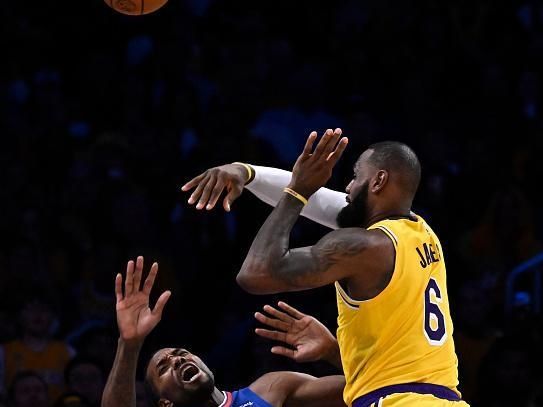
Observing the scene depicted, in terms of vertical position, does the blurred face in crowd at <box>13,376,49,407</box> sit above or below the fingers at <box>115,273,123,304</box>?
below

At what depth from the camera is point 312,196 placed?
19.3 feet

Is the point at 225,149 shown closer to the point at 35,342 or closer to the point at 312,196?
the point at 35,342

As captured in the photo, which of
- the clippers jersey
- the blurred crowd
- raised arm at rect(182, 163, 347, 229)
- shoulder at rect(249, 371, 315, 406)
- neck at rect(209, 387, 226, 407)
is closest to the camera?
raised arm at rect(182, 163, 347, 229)

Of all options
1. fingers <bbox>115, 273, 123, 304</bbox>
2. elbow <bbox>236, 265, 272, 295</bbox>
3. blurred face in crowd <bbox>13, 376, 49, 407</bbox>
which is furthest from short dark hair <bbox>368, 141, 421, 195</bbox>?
blurred face in crowd <bbox>13, 376, 49, 407</bbox>

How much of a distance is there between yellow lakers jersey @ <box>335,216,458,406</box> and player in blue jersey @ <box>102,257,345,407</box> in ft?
2.85

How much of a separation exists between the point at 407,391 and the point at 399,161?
1007 mm

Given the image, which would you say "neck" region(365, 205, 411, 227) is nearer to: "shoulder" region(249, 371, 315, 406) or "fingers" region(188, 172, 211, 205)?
"fingers" region(188, 172, 211, 205)

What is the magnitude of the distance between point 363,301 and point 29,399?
325cm

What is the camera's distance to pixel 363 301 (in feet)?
16.8

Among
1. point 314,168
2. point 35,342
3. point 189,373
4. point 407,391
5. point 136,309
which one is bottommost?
point 35,342

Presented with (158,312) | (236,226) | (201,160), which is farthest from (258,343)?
(158,312)

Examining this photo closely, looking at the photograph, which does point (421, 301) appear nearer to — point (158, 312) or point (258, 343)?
point (158, 312)

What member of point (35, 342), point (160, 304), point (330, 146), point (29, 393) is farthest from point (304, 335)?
point (35, 342)

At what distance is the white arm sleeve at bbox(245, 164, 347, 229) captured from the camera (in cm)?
585
